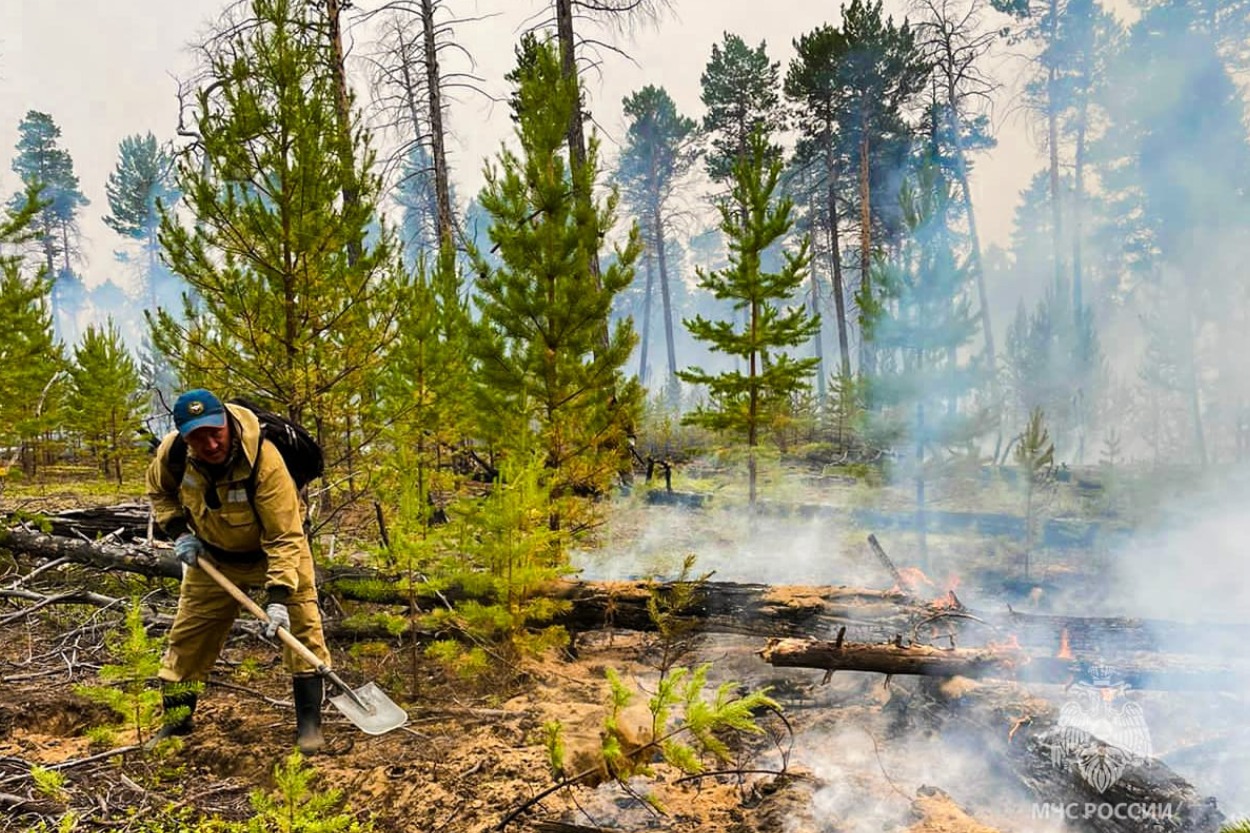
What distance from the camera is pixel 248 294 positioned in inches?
213

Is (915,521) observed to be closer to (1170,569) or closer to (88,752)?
(1170,569)

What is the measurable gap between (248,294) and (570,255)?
13.3ft

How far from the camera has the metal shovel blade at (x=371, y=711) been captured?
11.8 ft

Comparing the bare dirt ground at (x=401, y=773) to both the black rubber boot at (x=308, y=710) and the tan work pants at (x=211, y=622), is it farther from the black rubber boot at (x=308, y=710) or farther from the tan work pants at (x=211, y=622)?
the tan work pants at (x=211, y=622)

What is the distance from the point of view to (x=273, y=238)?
18.0 feet

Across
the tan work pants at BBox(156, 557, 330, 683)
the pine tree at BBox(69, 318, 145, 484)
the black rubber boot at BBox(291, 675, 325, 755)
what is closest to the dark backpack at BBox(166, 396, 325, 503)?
the tan work pants at BBox(156, 557, 330, 683)

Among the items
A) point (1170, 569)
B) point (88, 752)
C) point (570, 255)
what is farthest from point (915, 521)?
point (88, 752)

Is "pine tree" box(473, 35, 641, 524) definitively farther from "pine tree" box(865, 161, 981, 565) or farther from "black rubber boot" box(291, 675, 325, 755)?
"pine tree" box(865, 161, 981, 565)

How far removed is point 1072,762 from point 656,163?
121 ft

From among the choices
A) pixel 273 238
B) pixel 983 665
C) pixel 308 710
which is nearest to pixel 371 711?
pixel 308 710

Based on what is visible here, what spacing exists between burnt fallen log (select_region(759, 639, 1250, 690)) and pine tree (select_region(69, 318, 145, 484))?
1619 cm

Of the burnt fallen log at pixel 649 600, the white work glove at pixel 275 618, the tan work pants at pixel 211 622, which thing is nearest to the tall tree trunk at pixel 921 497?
the burnt fallen log at pixel 649 600

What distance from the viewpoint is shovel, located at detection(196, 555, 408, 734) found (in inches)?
141

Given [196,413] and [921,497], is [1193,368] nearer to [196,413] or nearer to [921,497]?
[921,497]
